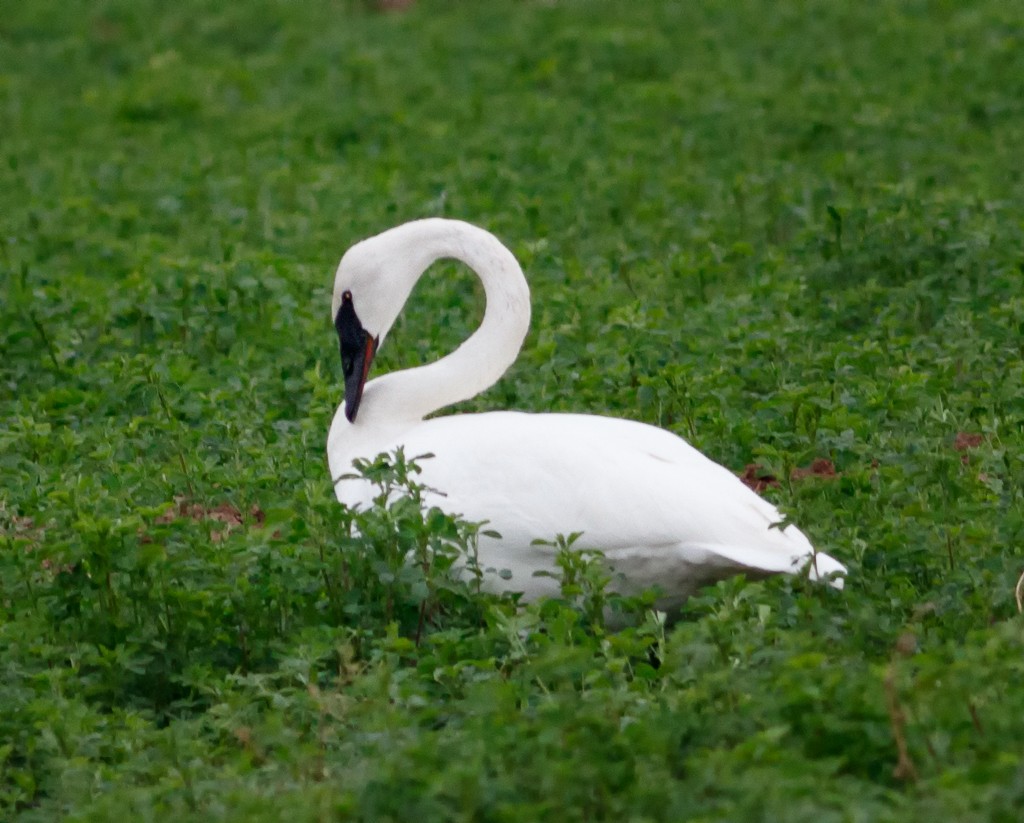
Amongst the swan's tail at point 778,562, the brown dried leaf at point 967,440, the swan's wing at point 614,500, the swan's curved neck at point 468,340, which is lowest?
the brown dried leaf at point 967,440

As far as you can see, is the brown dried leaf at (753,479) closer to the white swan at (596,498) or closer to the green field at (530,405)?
the green field at (530,405)

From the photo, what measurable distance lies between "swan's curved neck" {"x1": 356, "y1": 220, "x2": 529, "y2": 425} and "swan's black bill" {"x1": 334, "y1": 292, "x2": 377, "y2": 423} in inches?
2.3

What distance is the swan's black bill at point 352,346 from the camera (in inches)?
239

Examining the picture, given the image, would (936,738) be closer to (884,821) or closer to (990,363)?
(884,821)

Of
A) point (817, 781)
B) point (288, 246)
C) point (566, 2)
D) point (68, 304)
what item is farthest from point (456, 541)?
point (566, 2)

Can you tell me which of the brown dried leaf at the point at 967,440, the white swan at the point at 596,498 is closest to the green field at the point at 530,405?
the brown dried leaf at the point at 967,440

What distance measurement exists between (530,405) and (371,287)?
3.25 feet

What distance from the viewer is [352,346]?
615 cm

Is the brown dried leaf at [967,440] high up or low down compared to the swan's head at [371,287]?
down

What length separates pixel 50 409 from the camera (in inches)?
274

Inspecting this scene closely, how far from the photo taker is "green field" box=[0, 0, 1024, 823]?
12.6 feet

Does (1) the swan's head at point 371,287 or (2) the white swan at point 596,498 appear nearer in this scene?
(2) the white swan at point 596,498

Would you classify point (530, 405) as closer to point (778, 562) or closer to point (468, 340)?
point (468, 340)

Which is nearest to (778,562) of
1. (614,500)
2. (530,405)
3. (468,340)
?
(614,500)
